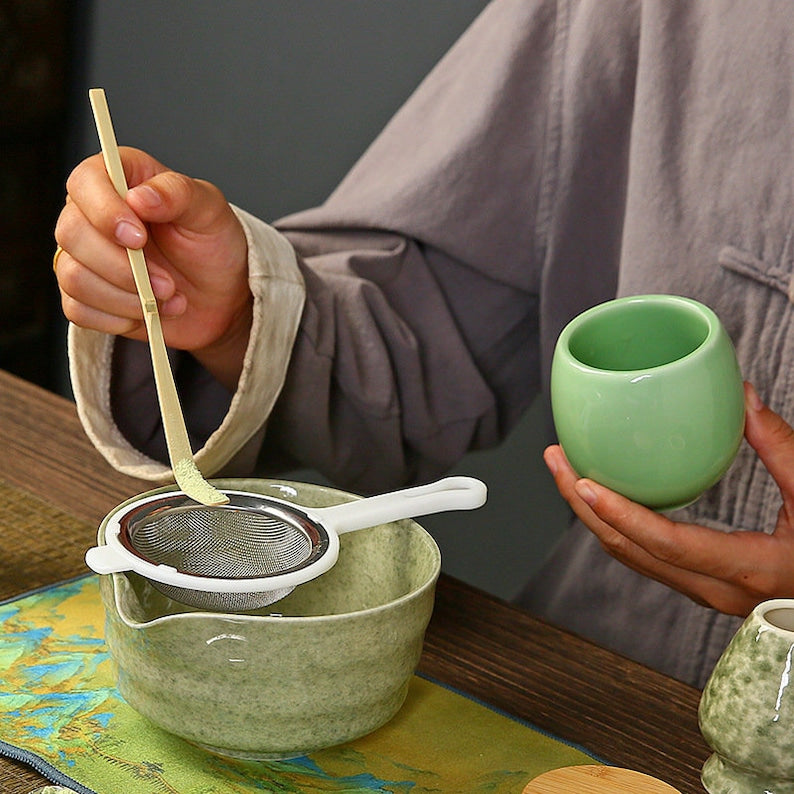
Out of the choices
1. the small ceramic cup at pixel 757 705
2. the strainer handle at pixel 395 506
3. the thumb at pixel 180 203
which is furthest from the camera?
the thumb at pixel 180 203

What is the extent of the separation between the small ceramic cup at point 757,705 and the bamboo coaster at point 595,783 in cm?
4

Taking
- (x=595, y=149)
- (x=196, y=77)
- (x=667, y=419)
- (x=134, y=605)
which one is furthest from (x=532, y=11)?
(x=196, y=77)

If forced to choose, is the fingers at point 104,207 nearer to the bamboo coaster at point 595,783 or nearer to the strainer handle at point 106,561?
the strainer handle at point 106,561

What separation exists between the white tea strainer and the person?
15 centimetres

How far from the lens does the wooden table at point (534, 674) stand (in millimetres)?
569

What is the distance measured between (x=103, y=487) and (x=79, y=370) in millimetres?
88

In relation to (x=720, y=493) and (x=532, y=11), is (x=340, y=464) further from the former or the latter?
(x=532, y=11)

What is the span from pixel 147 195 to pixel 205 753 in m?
0.32

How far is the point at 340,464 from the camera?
3.21 ft

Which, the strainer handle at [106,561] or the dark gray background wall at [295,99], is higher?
the strainer handle at [106,561]

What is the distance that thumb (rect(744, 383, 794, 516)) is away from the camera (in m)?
0.69

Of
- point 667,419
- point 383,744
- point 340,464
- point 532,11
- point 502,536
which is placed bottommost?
point 502,536

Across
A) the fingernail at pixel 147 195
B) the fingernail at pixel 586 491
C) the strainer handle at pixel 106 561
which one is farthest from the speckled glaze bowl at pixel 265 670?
the fingernail at pixel 147 195

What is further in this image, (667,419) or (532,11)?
(532,11)
